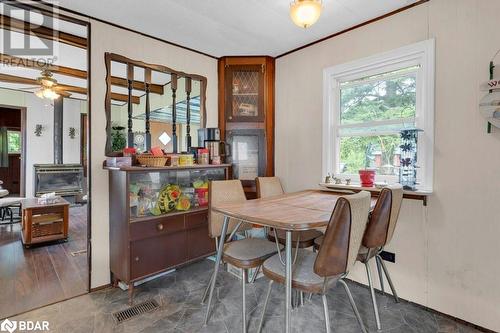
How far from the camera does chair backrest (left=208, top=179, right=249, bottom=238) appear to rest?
219 cm

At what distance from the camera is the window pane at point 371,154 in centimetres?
249

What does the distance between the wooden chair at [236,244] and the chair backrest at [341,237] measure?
61cm

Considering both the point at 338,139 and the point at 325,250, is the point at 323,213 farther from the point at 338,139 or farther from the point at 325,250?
the point at 338,139

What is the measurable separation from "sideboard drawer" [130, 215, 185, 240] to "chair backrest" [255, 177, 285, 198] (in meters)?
0.83

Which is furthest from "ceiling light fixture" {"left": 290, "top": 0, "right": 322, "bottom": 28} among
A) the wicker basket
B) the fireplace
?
the fireplace

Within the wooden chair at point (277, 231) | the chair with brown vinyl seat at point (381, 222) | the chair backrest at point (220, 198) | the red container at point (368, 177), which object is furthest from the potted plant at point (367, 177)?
the chair backrest at point (220, 198)

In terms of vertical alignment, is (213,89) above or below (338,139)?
above

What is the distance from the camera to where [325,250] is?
138 cm

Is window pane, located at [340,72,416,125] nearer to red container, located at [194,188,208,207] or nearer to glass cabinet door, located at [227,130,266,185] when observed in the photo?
glass cabinet door, located at [227,130,266,185]

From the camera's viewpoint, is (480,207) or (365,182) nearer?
(480,207)

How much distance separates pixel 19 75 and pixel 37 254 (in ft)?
11.9

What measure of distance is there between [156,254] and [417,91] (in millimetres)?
2744

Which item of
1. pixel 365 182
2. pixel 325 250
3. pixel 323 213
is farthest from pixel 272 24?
pixel 325 250

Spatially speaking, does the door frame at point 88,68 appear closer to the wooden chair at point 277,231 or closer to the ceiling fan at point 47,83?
the wooden chair at point 277,231
